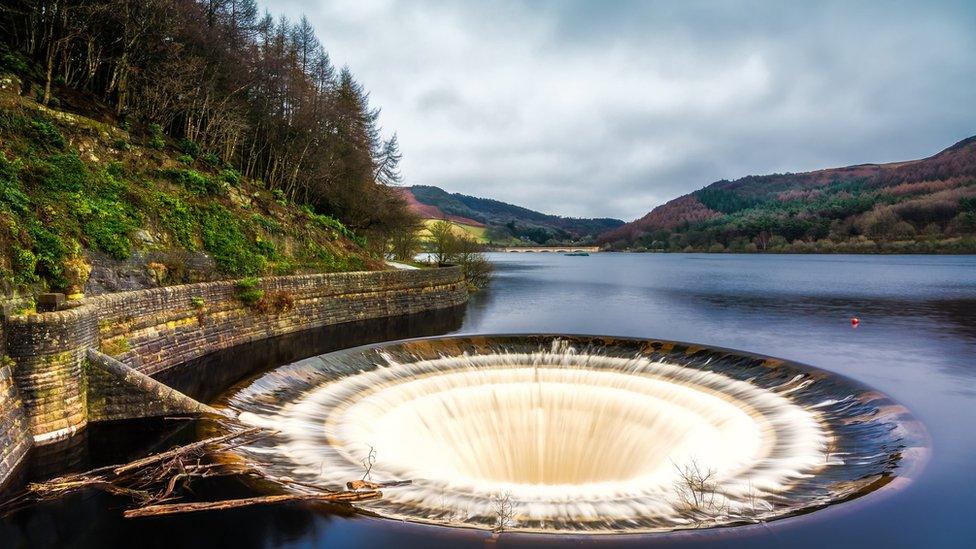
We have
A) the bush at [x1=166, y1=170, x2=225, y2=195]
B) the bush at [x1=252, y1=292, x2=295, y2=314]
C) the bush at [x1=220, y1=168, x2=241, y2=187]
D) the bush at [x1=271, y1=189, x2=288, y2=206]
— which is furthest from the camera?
the bush at [x1=271, y1=189, x2=288, y2=206]

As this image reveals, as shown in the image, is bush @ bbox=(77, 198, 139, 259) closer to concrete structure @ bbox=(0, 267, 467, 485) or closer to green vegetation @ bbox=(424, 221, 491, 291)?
concrete structure @ bbox=(0, 267, 467, 485)

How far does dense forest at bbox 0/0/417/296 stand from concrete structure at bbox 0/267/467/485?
151 cm

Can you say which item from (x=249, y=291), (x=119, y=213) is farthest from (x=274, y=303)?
(x=119, y=213)

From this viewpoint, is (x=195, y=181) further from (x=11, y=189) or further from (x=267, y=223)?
(x=11, y=189)

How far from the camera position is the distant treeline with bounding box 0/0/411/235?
68.3ft

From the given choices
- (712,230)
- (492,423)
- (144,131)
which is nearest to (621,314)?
(492,423)

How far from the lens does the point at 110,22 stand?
70.5 feet

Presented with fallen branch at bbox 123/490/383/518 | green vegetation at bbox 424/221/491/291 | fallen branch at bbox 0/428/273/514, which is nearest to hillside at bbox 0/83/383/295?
fallen branch at bbox 0/428/273/514

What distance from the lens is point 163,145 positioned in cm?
2202

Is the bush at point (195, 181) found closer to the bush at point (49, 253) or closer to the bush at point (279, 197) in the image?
the bush at point (279, 197)

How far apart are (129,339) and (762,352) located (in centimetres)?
2183

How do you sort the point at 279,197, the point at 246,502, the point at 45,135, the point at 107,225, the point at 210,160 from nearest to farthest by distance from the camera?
1. the point at 246,502
2. the point at 107,225
3. the point at 45,135
4. the point at 210,160
5. the point at 279,197

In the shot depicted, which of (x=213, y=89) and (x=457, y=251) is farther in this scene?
(x=457, y=251)

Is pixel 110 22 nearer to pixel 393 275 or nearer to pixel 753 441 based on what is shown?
pixel 393 275
